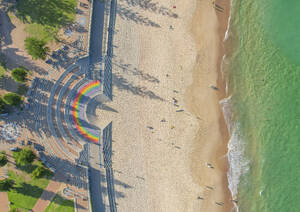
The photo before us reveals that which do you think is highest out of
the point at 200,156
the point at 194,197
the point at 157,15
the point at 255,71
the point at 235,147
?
the point at 157,15

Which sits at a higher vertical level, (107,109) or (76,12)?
(76,12)

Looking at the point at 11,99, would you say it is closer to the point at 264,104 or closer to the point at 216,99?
the point at 216,99

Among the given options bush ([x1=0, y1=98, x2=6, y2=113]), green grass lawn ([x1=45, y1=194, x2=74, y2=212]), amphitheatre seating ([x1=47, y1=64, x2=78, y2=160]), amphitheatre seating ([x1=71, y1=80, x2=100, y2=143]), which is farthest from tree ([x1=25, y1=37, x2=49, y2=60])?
green grass lawn ([x1=45, y1=194, x2=74, y2=212])

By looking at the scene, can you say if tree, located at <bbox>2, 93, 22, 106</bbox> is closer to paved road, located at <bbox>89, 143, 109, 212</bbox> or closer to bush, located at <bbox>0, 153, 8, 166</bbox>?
bush, located at <bbox>0, 153, 8, 166</bbox>

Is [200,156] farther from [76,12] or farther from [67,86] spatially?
[76,12]

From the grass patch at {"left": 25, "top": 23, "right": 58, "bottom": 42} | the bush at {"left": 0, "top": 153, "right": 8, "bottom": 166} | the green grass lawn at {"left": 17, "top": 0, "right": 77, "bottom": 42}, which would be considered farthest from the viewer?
the grass patch at {"left": 25, "top": 23, "right": 58, "bottom": 42}

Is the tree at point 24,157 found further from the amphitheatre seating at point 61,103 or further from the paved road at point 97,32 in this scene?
the paved road at point 97,32

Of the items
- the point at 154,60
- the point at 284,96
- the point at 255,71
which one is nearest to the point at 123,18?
the point at 154,60
